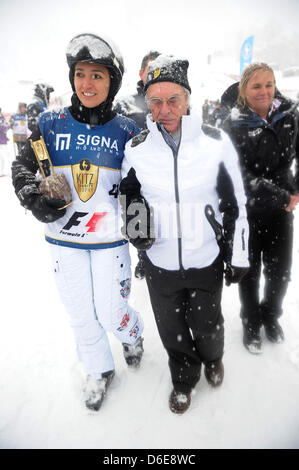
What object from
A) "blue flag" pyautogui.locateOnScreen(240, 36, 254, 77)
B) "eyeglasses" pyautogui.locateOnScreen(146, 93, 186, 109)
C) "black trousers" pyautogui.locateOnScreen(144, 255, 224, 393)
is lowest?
"black trousers" pyautogui.locateOnScreen(144, 255, 224, 393)

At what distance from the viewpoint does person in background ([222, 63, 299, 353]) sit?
1779mm

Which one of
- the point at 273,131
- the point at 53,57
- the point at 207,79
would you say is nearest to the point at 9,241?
the point at 273,131

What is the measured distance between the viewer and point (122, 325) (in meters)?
1.92

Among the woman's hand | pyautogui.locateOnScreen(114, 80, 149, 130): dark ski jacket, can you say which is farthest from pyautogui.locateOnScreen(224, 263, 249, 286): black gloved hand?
pyautogui.locateOnScreen(114, 80, 149, 130): dark ski jacket

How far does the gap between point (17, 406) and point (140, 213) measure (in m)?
1.78

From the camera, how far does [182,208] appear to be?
4.83 ft

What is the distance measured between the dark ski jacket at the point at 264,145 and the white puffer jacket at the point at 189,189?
39 cm

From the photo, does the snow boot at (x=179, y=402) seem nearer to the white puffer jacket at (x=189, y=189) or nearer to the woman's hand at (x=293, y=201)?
the white puffer jacket at (x=189, y=189)

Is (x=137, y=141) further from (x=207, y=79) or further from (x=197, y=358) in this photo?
(x=207, y=79)

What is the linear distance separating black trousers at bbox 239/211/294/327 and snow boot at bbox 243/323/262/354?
0.14 feet

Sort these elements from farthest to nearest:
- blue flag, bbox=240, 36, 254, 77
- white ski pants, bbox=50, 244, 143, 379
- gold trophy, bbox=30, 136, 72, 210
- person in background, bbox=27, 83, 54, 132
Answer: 1. blue flag, bbox=240, 36, 254, 77
2. person in background, bbox=27, 83, 54, 132
3. white ski pants, bbox=50, 244, 143, 379
4. gold trophy, bbox=30, 136, 72, 210

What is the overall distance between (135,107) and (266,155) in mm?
1596

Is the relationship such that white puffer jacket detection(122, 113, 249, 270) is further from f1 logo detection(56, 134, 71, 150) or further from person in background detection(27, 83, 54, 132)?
person in background detection(27, 83, 54, 132)

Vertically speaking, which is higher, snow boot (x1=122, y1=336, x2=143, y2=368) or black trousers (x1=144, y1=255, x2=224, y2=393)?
black trousers (x1=144, y1=255, x2=224, y2=393)
